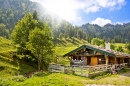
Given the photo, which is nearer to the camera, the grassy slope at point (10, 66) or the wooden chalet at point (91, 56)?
the wooden chalet at point (91, 56)

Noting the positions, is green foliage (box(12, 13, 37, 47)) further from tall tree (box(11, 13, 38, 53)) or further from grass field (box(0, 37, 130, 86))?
grass field (box(0, 37, 130, 86))

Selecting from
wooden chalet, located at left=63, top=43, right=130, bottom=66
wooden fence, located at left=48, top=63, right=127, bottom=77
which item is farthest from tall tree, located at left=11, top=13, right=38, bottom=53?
wooden fence, located at left=48, top=63, right=127, bottom=77

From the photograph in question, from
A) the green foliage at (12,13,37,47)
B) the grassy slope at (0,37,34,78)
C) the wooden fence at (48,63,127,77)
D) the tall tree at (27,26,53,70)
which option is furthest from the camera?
the green foliage at (12,13,37,47)

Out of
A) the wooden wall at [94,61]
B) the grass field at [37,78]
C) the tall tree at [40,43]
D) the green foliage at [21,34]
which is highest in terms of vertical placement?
the green foliage at [21,34]

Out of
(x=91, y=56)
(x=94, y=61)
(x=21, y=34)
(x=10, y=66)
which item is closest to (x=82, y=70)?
(x=94, y=61)

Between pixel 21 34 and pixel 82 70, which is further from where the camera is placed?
pixel 21 34

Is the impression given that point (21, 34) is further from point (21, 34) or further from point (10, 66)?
point (10, 66)

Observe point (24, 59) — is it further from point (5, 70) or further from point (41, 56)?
point (5, 70)

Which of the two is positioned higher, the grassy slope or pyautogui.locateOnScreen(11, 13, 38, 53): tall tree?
pyautogui.locateOnScreen(11, 13, 38, 53): tall tree

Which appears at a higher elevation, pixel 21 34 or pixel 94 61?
pixel 21 34

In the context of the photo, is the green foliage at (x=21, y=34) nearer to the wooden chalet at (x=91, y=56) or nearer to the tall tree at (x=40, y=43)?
the tall tree at (x=40, y=43)

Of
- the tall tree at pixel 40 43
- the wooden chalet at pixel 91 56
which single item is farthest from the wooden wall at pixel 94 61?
Result: the tall tree at pixel 40 43

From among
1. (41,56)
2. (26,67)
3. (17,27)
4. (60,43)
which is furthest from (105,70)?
(60,43)

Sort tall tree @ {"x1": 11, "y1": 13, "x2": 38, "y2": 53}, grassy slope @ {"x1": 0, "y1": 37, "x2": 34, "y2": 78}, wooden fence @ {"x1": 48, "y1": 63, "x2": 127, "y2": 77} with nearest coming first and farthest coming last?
1. wooden fence @ {"x1": 48, "y1": 63, "x2": 127, "y2": 77}
2. grassy slope @ {"x1": 0, "y1": 37, "x2": 34, "y2": 78}
3. tall tree @ {"x1": 11, "y1": 13, "x2": 38, "y2": 53}
